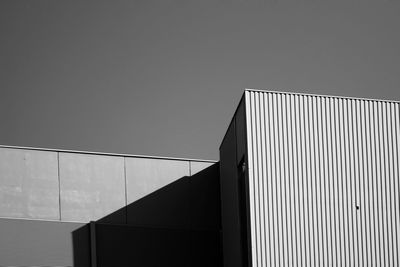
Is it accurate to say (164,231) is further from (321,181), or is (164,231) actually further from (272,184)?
(321,181)

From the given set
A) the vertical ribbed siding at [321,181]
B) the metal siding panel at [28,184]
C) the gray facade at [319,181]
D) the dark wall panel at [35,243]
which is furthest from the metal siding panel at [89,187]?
the vertical ribbed siding at [321,181]

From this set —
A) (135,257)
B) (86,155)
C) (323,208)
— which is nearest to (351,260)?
(323,208)

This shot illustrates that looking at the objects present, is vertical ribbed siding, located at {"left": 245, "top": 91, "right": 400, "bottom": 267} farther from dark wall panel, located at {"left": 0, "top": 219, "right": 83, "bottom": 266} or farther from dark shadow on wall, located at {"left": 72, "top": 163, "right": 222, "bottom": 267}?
dark wall panel, located at {"left": 0, "top": 219, "right": 83, "bottom": 266}

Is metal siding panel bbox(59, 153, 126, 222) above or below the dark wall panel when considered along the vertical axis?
above

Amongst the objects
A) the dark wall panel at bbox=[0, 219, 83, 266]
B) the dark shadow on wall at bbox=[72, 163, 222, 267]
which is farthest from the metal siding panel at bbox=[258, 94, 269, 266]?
the dark wall panel at bbox=[0, 219, 83, 266]

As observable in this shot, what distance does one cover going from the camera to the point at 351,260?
28922 mm

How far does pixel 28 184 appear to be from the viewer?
115ft

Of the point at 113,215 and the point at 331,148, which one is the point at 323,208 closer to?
the point at 331,148

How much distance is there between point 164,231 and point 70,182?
3759 mm

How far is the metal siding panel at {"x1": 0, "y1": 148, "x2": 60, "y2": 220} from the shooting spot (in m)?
34.8

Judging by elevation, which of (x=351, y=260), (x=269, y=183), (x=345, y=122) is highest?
(x=345, y=122)

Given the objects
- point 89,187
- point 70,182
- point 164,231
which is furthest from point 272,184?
point 70,182

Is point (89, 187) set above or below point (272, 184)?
above

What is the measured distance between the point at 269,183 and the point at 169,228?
25.6 ft
